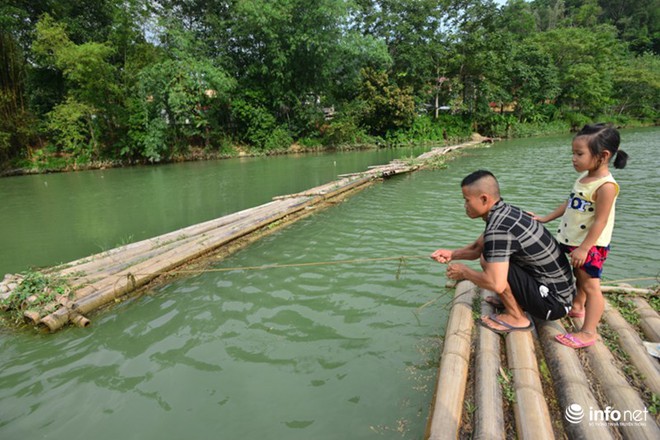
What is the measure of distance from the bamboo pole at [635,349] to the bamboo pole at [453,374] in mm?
1011

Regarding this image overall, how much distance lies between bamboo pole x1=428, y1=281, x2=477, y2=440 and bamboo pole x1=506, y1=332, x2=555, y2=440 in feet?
0.96

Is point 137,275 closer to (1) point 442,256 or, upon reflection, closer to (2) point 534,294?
(1) point 442,256

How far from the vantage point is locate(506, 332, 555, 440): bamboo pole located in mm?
1828

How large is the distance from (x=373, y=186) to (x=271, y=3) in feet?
57.1

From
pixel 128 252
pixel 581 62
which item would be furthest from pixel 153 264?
Result: pixel 581 62

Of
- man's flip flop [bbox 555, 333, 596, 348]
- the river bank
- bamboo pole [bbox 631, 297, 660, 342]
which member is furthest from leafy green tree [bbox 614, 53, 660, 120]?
man's flip flop [bbox 555, 333, 596, 348]

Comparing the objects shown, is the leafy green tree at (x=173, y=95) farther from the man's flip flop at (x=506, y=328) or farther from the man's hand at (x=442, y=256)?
the man's flip flop at (x=506, y=328)

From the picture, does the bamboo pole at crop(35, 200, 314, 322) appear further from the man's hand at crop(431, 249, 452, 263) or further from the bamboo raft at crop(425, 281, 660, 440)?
the bamboo raft at crop(425, 281, 660, 440)

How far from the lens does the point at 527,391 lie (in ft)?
6.86

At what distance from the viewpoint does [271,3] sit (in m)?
22.1

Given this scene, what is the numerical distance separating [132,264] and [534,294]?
4.97 meters

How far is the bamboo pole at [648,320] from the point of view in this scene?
8.53 feet

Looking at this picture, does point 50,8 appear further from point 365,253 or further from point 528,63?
point 528,63

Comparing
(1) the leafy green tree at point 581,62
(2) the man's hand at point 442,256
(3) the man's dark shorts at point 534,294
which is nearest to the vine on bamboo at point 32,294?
(2) the man's hand at point 442,256
